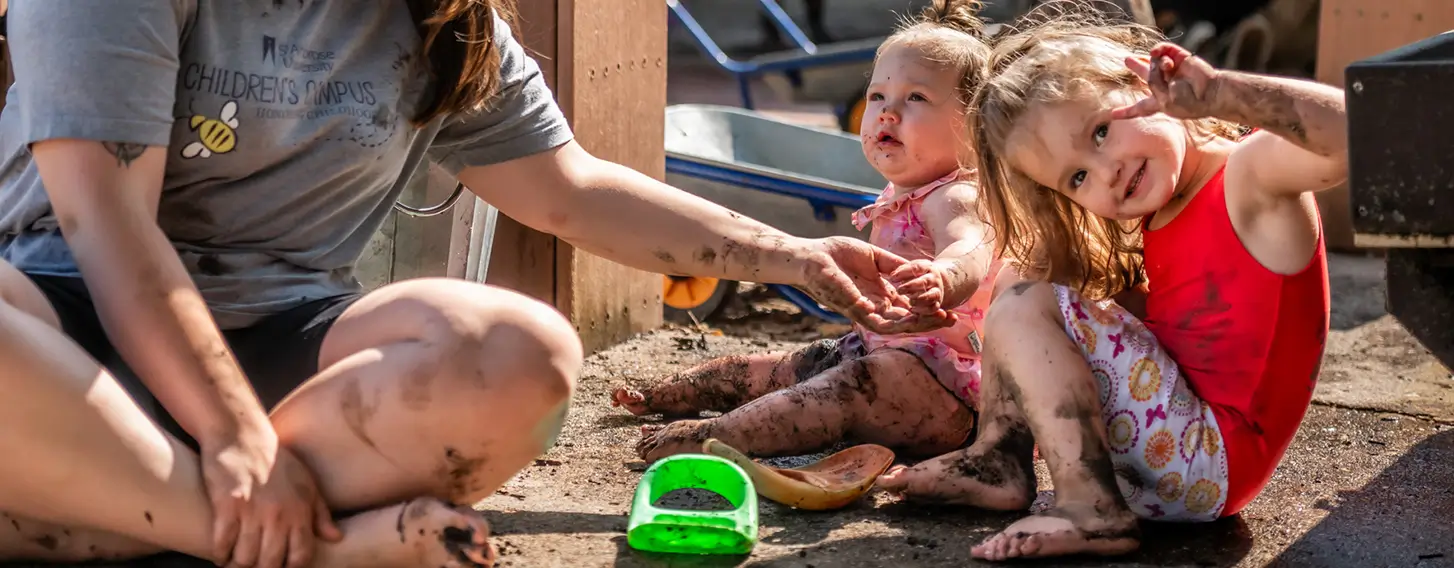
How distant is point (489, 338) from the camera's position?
1.82 meters

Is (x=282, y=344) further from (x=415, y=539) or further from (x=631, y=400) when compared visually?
(x=631, y=400)

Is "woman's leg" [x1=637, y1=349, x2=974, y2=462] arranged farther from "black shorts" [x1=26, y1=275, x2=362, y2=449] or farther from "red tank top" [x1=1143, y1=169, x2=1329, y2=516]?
"black shorts" [x1=26, y1=275, x2=362, y2=449]

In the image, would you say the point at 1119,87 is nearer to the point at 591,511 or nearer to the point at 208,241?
the point at 591,511

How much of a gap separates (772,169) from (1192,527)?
2505mm

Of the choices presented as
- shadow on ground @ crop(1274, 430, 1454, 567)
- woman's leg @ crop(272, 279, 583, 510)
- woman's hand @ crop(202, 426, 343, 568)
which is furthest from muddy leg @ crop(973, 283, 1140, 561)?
woman's hand @ crop(202, 426, 343, 568)

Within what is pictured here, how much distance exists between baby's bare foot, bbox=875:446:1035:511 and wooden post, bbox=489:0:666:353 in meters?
1.33

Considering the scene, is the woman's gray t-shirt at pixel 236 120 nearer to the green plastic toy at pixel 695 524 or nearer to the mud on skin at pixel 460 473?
the mud on skin at pixel 460 473

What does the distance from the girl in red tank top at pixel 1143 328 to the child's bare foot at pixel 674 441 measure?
0.43m

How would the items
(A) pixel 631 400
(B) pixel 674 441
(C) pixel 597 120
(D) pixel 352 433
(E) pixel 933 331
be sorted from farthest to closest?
(C) pixel 597 120 < (A) pixel 631 400 < (E) pixel 933 331 < (B) pixel 674 441 < (D) pixel 352 433

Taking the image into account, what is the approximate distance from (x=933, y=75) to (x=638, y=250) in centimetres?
89

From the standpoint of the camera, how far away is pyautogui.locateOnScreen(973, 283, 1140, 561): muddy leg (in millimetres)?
2047

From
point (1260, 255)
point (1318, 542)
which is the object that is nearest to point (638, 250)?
point (1260, 255)

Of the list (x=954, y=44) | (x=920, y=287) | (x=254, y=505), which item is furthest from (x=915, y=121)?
(x=254, y=505)

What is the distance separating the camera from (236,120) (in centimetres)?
196
